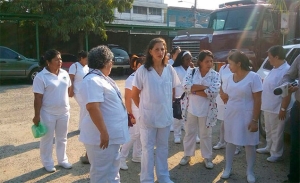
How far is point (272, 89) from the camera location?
506 cm

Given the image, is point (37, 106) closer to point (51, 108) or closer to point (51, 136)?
point (51, 108)

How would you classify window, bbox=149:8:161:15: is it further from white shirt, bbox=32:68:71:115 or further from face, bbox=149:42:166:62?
face, bbox=149:42:166:62

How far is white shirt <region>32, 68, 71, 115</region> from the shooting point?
471cm

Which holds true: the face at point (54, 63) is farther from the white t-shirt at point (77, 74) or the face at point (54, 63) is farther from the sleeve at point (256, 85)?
the sleeve at point (256, 85)

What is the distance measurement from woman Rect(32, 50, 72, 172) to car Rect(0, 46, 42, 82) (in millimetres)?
10651

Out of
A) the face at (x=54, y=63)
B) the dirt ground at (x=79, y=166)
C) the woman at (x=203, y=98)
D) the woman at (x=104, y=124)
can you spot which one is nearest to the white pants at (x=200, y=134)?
the woman at (x=203, y=98)

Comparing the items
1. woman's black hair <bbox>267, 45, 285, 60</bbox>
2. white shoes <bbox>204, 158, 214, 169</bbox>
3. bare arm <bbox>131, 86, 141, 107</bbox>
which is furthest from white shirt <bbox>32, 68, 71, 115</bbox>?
woman's black hair <bbox>267, 45, 285, 60</bbox>

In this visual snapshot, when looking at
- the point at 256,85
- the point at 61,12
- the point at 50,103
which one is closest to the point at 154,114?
the point at 256,85

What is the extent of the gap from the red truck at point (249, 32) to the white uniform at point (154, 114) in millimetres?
5579

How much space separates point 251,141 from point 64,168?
276 centimetres

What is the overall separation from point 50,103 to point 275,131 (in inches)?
135

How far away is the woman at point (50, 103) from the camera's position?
471 cm

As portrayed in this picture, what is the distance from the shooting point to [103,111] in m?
3.32

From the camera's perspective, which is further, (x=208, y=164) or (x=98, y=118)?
(x=208, y=164)
